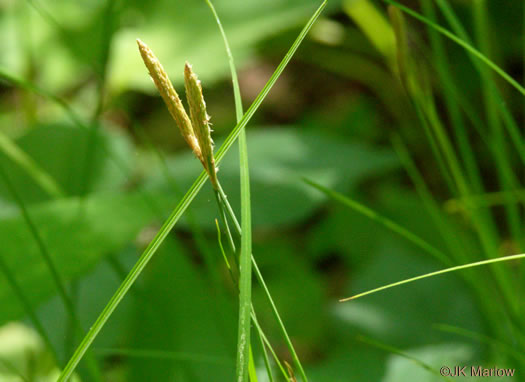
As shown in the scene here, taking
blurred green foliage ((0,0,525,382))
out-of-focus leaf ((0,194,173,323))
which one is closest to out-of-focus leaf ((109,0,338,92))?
blurred green foliage ((0,0,525,382))

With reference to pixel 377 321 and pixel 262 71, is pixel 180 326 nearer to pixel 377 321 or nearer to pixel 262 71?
pixel 377 321

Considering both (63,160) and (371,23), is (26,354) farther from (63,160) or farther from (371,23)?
(371,23)

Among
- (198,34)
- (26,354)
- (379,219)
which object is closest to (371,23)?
(198,34)

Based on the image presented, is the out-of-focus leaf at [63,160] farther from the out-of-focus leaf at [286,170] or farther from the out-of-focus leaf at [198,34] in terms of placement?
the out-of-focus leaf at [198,34]

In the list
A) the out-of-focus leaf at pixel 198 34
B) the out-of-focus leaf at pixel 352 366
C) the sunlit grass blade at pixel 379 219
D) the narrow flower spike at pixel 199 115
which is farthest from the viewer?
the out-of-focus leaf at pixel 198 34

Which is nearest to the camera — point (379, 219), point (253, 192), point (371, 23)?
point (379, 219)

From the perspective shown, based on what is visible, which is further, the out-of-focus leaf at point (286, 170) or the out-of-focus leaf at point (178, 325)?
the out-of-focus leaf at point (286, 170)

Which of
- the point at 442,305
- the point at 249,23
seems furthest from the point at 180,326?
the point at 249,23

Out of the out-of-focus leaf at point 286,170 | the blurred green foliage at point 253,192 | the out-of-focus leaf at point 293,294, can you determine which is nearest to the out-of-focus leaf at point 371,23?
the blurred green foliage at point 253,192
